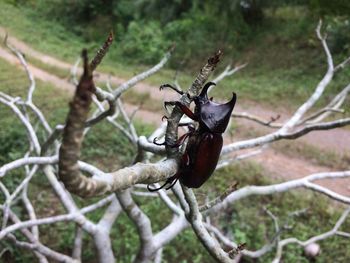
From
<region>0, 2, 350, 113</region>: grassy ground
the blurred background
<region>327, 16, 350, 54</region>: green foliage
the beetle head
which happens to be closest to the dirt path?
the blurred background

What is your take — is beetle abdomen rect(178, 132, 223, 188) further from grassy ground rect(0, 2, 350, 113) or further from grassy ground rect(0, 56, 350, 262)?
grassy ground rect(0, 2, 350, 113)

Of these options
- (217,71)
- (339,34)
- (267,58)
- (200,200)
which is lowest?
(200,200)

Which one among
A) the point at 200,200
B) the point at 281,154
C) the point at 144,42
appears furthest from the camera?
the point at 144,42

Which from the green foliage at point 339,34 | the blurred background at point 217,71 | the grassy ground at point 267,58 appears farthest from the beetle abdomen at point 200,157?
the green foliage at point 339,34

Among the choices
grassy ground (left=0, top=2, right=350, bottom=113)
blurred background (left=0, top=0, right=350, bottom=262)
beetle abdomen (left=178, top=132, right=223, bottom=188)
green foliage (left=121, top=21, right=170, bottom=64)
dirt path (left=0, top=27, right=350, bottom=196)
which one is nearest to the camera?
beetle abdomen (left=178, top=132, right=223, bottom=188)

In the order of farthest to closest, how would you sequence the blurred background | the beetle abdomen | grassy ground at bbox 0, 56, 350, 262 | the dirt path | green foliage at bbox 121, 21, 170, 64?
1. green foliage at bbox 121, 21, 170, 64
2. the dirt path
3. the blurred background
4. grassy ground at bbox 0, 56, 350, 262
5. the beetle abdomen

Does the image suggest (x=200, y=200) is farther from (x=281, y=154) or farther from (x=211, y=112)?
(x=211, y=112)

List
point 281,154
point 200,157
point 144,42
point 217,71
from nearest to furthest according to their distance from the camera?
1. point 200,157
2. point 281,154
3. point 217,71
4. point 144,42

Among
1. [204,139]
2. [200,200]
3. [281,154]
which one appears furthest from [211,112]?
[281,154]
